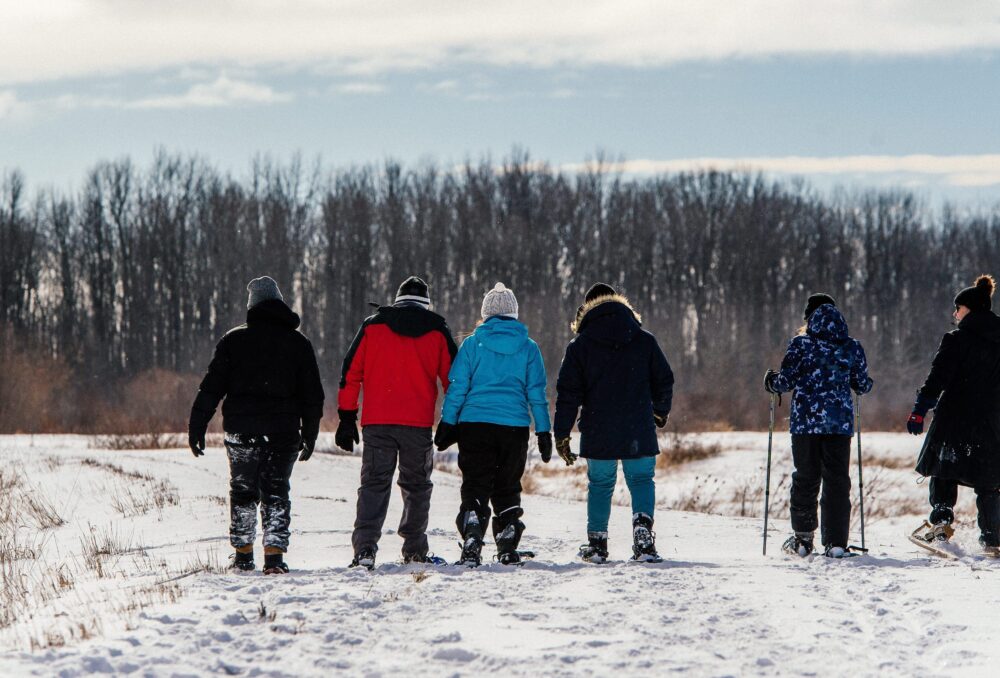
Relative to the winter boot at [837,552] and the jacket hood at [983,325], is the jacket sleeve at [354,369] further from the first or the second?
the jacket hood at [983,325]

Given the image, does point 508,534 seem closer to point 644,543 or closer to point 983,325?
point 644,543

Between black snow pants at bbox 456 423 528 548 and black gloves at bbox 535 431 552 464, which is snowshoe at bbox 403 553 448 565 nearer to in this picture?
black snow pants at bbox 456 423 528 548

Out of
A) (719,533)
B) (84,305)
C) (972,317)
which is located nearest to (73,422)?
(84,305)

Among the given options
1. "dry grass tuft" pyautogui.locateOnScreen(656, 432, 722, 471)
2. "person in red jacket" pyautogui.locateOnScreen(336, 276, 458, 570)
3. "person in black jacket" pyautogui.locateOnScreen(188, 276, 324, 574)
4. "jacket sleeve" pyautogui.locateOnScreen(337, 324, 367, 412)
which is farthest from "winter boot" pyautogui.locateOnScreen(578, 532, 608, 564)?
"dry grass tuft" pyautogui.locateOnScreen(656, 432, 722, 471)

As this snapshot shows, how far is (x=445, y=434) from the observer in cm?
782

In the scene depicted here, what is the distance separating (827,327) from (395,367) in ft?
10.5

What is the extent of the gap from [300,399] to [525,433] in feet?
5.17

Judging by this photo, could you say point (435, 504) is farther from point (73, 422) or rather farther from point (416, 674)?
point (73, 422)

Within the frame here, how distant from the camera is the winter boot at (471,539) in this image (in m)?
7.61

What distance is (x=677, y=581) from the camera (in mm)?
6859

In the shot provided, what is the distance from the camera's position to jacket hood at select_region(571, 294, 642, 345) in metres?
7.99

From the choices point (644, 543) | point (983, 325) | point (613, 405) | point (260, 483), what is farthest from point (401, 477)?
point (983, 325)

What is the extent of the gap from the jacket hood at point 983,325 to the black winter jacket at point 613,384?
270 cm

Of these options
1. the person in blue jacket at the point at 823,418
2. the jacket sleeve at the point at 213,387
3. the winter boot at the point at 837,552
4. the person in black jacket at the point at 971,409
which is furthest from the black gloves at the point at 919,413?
the jacket sleeve at the point at 213,387
